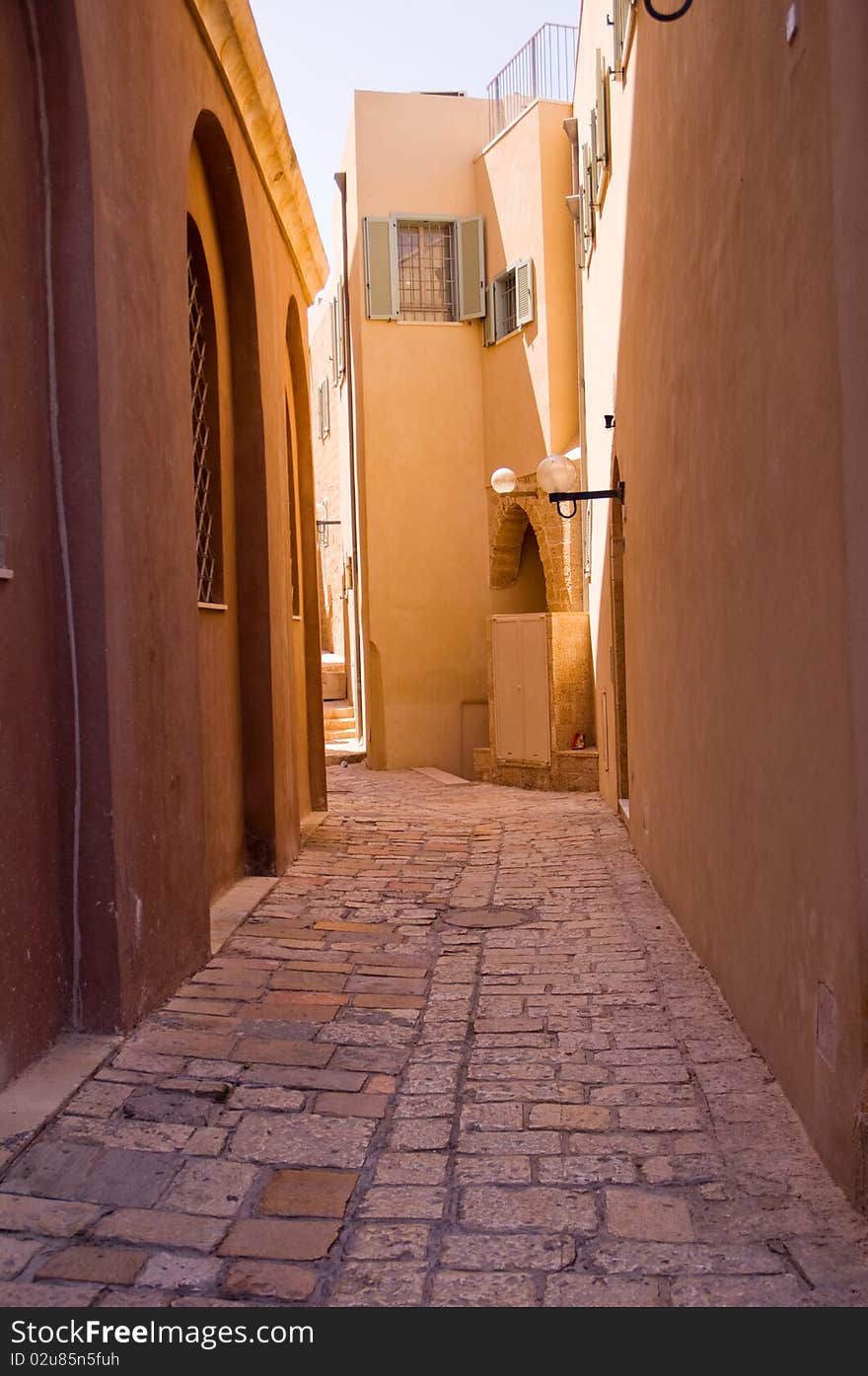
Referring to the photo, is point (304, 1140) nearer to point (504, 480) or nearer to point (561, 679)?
point (561, 679)

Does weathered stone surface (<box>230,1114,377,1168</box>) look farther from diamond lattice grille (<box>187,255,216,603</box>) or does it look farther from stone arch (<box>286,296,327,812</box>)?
stone arch (<box>286,296,327,812</box>)

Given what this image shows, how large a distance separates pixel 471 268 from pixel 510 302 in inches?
31.7

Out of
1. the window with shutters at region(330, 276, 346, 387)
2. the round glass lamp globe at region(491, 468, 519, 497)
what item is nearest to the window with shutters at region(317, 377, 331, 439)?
the window with shutters at region(330, 276, 346, 387)

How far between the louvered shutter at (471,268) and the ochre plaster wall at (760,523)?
9.71 meters

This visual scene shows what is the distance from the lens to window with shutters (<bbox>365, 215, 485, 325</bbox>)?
16.6m

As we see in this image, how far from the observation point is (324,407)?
22297mm

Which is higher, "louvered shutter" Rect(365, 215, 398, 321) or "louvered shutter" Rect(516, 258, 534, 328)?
"louvered shutter" Rect(365, 215, 398, 321)

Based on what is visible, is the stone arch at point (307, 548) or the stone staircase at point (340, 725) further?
the stone staircase at point (340, 725)

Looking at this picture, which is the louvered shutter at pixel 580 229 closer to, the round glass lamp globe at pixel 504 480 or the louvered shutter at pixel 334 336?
the round glass lamp globe at pixel 504 480

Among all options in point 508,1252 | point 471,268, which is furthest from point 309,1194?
point 471,268

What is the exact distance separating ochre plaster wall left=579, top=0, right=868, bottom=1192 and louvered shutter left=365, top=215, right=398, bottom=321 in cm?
988

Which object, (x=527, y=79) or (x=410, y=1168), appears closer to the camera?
(x=410, y=1168)

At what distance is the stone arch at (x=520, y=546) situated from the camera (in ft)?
48.3

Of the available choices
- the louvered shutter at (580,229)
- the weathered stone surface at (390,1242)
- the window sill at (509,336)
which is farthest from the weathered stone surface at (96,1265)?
the window sill at (509,336)
